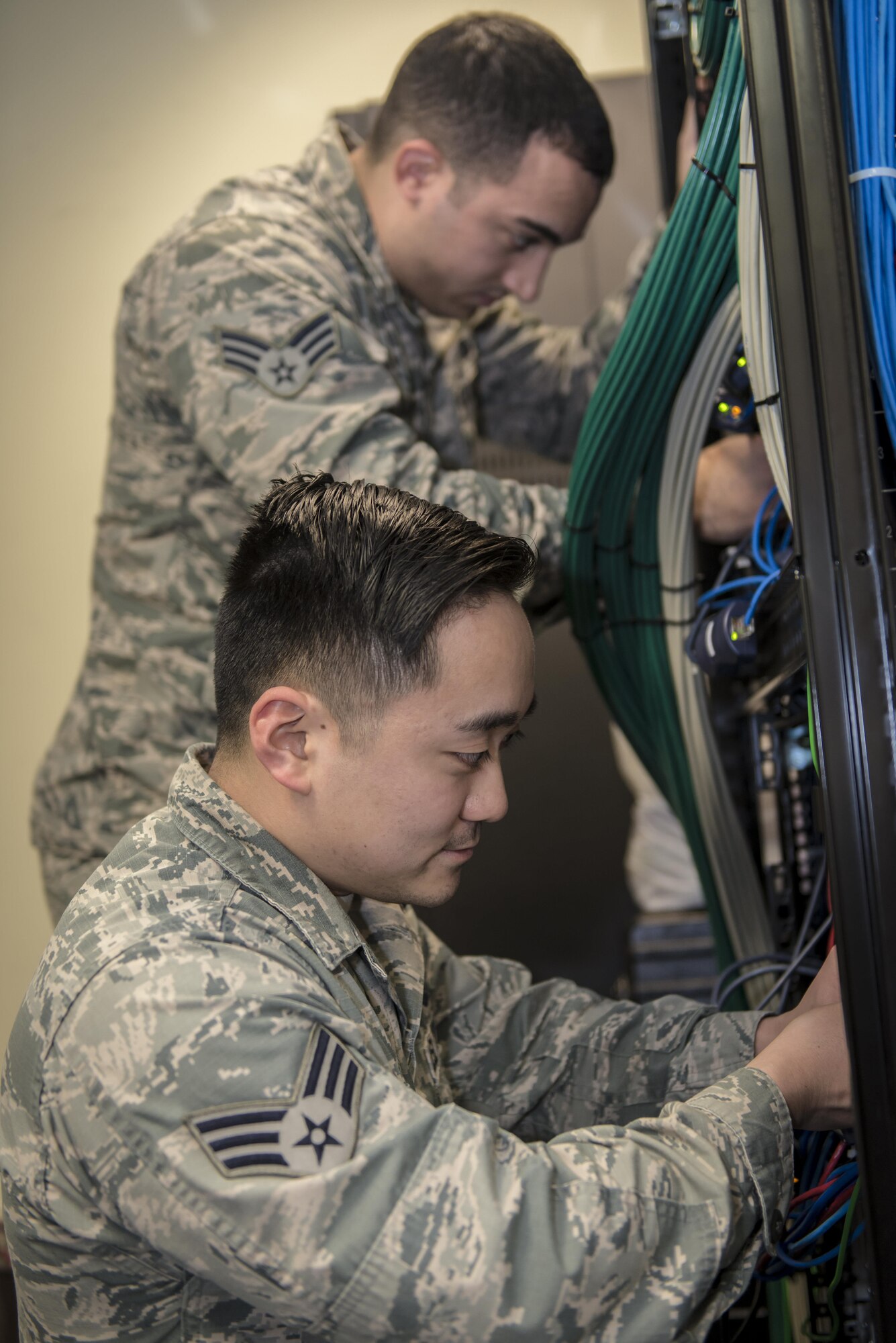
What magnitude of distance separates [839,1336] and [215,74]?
2.70 metres

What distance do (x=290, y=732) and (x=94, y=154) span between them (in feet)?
7.35

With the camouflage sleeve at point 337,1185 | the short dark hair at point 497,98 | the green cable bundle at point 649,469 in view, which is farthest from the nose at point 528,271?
the camouflage sleeve at point 337,1185

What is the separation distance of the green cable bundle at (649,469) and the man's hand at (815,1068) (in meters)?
0.59

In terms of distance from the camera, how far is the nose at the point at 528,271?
192 cm

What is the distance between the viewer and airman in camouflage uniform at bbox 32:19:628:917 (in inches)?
62.5

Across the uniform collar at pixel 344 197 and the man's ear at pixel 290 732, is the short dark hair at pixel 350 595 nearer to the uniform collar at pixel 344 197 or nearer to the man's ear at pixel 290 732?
the man's ear at pixel 290 732

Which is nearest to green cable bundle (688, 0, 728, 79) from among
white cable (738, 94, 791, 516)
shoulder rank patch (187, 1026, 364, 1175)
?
white cable (738, 94, 791, 516)

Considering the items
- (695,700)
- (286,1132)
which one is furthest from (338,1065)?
(695,700)

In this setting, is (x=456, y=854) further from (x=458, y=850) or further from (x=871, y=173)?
(x=871, y=173)

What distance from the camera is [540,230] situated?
1.87m

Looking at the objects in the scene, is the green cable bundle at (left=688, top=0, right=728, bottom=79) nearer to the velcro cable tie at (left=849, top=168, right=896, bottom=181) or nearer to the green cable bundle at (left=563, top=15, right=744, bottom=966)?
the green cable bundle at (left=563, top=15, right=744, bottom=966)

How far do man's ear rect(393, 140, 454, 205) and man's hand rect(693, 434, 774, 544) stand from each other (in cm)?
65

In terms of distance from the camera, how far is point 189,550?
1.80 m

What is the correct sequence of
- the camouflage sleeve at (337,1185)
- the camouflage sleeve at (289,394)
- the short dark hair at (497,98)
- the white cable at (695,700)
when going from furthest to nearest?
the short dark hair at (497,98) < the camouflage sleeve at (289,394) < the white cable at (695,700) < the camouflage sleeve at (337,1185)
